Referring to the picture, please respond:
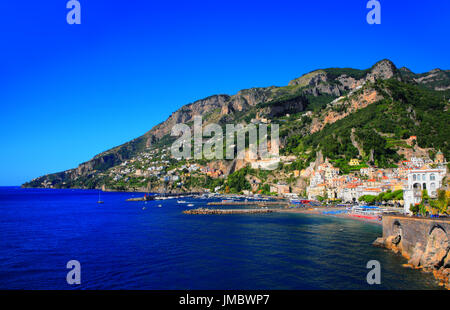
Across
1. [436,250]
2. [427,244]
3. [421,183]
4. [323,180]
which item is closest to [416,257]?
[427,244]

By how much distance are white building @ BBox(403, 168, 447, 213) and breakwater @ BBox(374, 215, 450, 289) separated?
1286 centimetres

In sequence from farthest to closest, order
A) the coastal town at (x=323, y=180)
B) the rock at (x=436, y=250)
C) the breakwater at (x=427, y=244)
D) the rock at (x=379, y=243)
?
Answer: the coastal town at (x=323, y=180) < the rock at (x=379, y=243) < the rock at (x=436, y=250) < the breakwater at (x=427, y=244)

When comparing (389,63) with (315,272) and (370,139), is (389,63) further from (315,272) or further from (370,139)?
(315,272)

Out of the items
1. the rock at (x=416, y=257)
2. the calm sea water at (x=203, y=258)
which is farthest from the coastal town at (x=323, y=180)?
the rock at (x=416, y=257)

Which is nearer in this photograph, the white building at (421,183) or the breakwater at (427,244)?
the breakwater at (427,244)

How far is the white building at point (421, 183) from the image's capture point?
4034cm

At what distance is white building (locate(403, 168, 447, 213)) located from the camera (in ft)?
132

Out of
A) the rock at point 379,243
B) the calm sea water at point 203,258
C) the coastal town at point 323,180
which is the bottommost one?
the calm sea water at point 203,258

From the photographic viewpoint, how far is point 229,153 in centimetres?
17012

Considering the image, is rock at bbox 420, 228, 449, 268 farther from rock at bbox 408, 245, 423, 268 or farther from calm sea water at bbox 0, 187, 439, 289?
calm sea water at bbox 0, 187, 439, 289

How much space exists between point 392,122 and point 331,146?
21150mm

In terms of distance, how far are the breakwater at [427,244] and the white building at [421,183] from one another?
1286cm

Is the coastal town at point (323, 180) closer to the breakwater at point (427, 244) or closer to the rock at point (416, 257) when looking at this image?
the breakwater at point (427, 244)

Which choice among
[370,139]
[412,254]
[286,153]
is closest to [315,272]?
[412,254]
